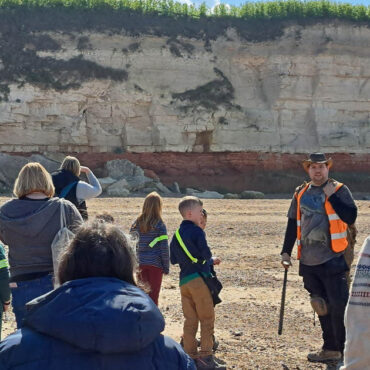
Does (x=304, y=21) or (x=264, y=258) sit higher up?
(x=304, y=21)

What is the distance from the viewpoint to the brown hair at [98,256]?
2.41 m

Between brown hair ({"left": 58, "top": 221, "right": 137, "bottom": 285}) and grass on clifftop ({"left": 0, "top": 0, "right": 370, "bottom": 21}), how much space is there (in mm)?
32908

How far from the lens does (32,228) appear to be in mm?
4652

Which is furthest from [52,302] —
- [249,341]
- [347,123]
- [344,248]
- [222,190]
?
[347,123]

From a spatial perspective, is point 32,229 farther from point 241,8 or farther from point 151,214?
point 241,8

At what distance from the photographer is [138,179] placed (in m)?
26.5

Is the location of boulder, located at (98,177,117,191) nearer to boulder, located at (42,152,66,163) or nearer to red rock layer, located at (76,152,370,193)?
red rock layer, located at (76,152,370,193)

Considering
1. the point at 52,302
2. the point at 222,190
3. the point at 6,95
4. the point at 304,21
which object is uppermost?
the point at 304,21

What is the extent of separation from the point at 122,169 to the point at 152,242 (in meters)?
21.8

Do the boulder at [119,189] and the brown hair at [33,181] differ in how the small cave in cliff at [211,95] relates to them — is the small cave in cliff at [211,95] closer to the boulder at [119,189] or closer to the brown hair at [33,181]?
the boulder at [119,189]

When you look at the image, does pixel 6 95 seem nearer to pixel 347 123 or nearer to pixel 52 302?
pixel 347 123

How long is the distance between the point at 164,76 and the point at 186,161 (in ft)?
14.7

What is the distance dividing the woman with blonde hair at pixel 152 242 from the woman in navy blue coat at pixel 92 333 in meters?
3.92

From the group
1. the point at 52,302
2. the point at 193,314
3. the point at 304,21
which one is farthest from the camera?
the point at 304,21
